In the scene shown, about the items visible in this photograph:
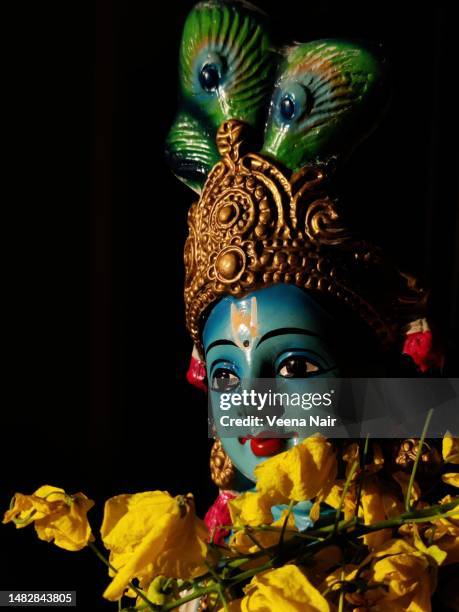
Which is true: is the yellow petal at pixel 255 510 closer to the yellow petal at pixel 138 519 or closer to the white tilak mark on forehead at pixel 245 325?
the yellow petal at pixel 138 519

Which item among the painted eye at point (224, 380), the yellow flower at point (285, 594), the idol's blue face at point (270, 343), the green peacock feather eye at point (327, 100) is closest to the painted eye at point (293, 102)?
the green peacock feather eye at point (327, 100)

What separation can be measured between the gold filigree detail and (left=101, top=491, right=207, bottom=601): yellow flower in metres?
0.66

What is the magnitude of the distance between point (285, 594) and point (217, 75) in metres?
0.78

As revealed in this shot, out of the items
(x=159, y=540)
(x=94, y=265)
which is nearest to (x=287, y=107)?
(x=159, y=540)

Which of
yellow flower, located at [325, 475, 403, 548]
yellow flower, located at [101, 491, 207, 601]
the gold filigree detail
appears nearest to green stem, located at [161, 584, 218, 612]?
yellow flower, located at [101, 491, 207, 601]

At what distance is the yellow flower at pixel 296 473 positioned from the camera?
49cm

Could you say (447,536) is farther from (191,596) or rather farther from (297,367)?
(297,367)

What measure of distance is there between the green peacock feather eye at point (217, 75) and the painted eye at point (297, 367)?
0.96 ft

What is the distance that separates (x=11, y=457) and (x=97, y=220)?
54 centimetres

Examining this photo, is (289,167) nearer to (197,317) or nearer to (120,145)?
(197,317)

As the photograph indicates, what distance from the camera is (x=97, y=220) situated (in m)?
1.88

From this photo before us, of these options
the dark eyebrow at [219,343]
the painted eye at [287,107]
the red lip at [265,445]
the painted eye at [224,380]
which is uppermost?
the painted eye at [287,107]

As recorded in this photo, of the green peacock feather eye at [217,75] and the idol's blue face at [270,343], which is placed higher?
the green peacock feather eye at [217,75]

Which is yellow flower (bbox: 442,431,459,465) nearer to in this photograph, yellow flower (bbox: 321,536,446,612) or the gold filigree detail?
yellow flower (bbox: 321,536,446,612)
